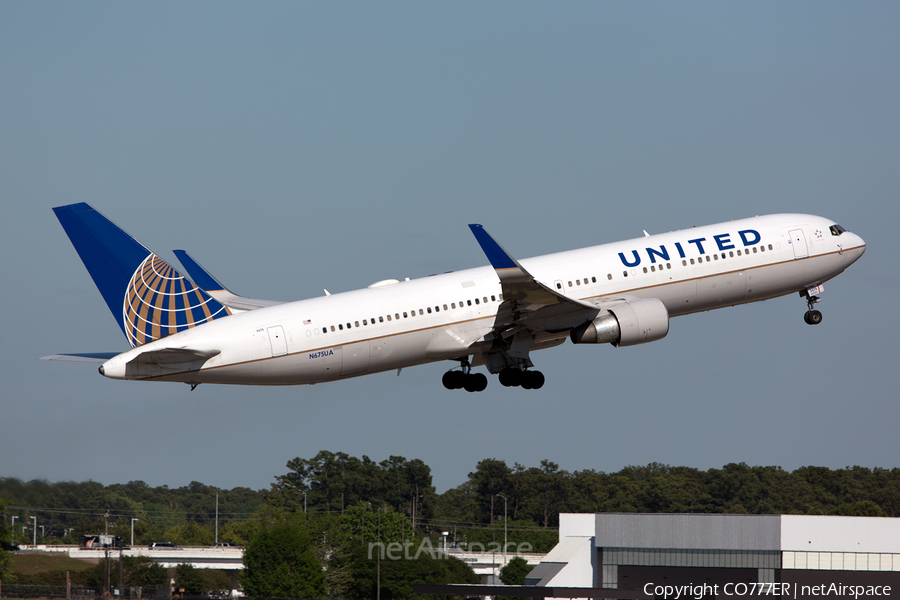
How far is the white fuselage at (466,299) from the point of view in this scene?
126 feet

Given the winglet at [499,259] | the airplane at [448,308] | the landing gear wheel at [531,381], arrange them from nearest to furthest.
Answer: the winglet at [499,259] < the airplane at [448,308] < the landing gear wheel at [531,381]

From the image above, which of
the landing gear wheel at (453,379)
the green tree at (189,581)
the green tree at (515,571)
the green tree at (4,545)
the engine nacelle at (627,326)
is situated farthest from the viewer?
the green tree at (189,581)

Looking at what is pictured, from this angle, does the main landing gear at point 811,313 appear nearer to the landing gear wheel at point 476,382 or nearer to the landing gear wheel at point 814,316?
the landing gear wheel at point 814,316

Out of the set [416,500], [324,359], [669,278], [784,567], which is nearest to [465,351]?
[324,359]

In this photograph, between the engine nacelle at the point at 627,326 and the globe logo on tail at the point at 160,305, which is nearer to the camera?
the globe logo on tail at the point at 160,305

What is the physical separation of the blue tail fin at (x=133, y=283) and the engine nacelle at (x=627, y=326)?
45.1 ft

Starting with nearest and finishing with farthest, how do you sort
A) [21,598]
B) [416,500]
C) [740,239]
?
[740,239], [21,598], [416,500]

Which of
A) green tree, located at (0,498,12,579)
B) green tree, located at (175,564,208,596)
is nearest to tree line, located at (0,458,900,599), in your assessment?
green tree, located at (175,564,208,596)

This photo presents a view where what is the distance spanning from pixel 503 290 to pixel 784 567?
34.6 meters

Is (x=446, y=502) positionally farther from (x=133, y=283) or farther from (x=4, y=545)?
(x=133, y=283)

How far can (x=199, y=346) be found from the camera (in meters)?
38.0

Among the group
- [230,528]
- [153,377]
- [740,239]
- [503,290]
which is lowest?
[230,528]

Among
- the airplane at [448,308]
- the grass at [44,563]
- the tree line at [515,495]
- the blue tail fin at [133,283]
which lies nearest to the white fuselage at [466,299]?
the airplane at [448,308]

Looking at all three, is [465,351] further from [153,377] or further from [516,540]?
[516,540]
